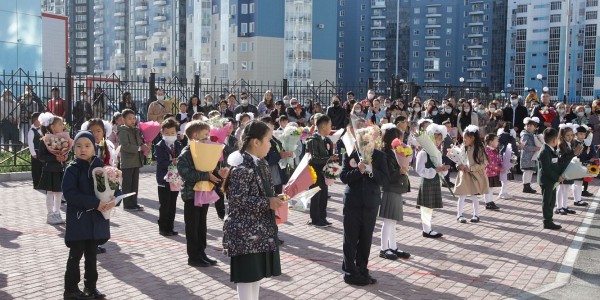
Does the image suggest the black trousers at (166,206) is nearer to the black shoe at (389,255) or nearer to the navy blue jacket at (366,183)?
the black shoe at (389,255)

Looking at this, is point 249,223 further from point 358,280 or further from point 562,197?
point 562,197

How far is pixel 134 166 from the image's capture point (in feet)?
40.5

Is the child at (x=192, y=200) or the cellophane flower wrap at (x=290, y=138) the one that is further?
the cellophane flower wrap at (x=290, y=138)

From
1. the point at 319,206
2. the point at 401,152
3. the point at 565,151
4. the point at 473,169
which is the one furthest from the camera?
the point at 565,151

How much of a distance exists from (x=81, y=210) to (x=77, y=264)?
567 mm

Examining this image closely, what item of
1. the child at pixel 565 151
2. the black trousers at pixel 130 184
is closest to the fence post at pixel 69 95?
the black trousers at pixel 130 184

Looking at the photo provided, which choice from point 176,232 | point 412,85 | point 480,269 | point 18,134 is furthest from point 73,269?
A: point 412,85

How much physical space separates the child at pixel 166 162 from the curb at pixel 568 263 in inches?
204

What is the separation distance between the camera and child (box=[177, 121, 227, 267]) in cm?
802

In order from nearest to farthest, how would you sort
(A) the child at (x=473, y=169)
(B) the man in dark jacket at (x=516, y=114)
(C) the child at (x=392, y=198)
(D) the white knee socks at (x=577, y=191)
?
(C) the child at (x=392, y=198) < (A) the child at (x=473, y=169) < (D) the white knee socks at (x=577, y=191) < (B) the man in dark jacket at (x=516, y=114)

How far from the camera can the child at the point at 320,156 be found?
10.4 metres

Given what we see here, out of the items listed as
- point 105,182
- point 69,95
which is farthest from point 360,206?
point 69,95

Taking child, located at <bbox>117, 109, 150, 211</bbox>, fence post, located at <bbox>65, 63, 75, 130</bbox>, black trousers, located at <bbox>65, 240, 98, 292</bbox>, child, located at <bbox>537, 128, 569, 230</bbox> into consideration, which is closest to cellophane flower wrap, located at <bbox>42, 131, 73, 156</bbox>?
child, located at <bbox>117, 109, 150, 211</bbox>

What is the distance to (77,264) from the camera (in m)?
6.73
